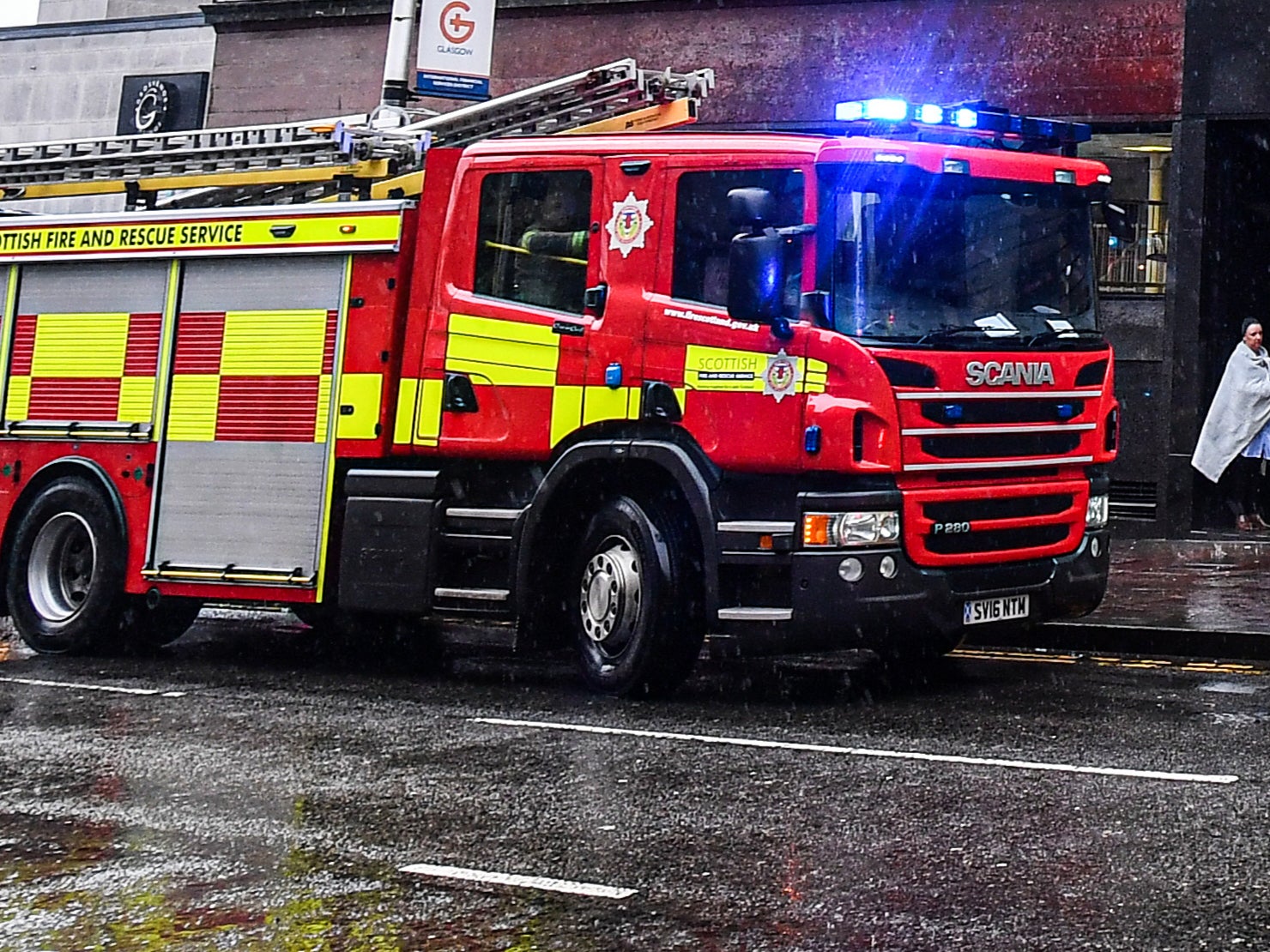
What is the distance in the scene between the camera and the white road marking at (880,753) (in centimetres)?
768

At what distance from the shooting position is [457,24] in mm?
17375

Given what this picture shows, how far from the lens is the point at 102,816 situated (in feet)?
23.5

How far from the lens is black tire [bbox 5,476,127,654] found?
12336 mm

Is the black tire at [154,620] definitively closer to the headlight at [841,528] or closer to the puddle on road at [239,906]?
the headlight at [841,528]

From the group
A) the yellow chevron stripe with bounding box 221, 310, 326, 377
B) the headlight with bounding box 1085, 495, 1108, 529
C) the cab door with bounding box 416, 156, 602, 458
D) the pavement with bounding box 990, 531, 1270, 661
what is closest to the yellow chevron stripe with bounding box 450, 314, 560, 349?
the cab door with bounding box 416, 156, 602, 458

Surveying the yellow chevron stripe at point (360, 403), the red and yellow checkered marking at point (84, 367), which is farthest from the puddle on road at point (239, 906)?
the red and yellow checkered marking at point (84, 367)

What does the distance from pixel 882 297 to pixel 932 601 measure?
4.59ft

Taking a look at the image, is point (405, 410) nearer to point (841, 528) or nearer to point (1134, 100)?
point (841, 528)

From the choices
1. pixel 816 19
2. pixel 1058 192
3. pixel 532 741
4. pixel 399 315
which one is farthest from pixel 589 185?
pixel 816 19

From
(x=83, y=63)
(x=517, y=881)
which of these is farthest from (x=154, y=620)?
(x=83, y=63)

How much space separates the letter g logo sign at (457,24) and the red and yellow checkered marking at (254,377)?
19.6ft

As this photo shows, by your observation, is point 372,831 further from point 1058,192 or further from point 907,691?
point 1058,192

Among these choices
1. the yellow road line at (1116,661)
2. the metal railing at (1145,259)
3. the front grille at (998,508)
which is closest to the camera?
the front grille at (998,508)

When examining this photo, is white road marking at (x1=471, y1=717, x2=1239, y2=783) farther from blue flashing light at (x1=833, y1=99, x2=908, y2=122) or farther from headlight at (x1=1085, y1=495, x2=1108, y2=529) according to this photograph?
blue flashing light at (x1=833, y1=99, x2=908, y2=122)
